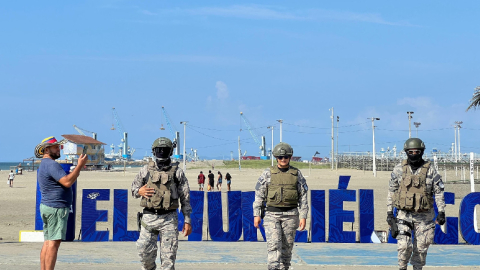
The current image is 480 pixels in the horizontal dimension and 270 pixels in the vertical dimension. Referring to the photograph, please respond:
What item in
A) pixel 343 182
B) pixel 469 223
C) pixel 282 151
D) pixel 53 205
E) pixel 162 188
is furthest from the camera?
pixel 343 182

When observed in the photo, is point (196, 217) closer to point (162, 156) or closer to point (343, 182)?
point (343, 182)

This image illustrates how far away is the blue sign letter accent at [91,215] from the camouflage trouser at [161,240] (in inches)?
246

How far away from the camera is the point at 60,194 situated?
8078 millimetres

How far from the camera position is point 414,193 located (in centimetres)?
885

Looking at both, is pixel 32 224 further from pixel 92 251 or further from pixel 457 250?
pixel 457 250

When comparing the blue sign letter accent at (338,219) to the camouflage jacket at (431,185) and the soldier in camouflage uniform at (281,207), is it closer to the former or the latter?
the camouflage jacket at (431,185)

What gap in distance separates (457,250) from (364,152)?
92160mm

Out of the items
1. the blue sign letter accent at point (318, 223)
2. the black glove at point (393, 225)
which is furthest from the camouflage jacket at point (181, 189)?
the blue sign letter accent at point (318, 223)

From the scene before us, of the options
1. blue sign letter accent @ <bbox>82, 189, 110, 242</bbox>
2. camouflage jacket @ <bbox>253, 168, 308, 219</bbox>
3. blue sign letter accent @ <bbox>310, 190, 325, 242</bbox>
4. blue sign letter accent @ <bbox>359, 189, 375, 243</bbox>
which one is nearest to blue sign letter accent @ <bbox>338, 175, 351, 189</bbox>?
blue sign letter accent @ <bbox>359, 189, 375, 243</bbox>

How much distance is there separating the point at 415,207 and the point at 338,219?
5.30 m

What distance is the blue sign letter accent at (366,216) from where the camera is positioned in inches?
551

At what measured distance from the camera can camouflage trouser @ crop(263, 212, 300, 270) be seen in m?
8.71

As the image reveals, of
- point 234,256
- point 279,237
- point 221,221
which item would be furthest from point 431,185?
point 221,221

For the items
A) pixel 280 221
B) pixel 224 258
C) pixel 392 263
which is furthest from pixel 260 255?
pixel 280 221
